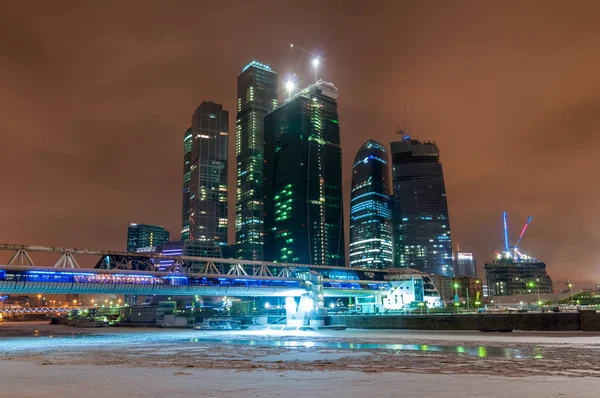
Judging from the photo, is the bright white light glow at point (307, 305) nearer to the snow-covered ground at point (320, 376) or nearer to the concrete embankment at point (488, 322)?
the concrete embankment at point (488, 322)

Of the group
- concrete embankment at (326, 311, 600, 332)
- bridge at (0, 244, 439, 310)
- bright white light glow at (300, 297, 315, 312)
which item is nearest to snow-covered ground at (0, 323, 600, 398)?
concrete embankment at (326, 311, 600, 332)

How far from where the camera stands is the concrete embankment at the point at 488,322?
73750 millimetres

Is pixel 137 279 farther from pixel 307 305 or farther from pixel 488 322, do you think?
pixel 488 322

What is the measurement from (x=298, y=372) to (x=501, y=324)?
68981mm

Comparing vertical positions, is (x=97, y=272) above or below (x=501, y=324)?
above

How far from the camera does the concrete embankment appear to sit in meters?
73.8

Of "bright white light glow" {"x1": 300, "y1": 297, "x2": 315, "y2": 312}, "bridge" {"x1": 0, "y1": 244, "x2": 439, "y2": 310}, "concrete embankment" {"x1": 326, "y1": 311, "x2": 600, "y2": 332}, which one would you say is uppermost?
"bridge" {"x1": 0, "y1": 244, "x2": 439, "y2": 310}

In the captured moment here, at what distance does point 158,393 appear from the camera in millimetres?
19219

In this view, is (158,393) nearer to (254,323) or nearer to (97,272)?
(97,272)

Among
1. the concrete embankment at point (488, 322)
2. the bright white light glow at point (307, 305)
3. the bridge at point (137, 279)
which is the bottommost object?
the concrete embankment at point (488, 322)

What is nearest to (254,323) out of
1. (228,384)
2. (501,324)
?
(501,324)

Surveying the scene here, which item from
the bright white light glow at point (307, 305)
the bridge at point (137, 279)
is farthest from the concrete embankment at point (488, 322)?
the bridge at point (137, 279)

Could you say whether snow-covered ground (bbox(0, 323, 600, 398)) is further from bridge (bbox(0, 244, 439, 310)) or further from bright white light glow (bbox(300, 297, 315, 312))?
bright white light glow (bbox(300, 297, 315, 312))

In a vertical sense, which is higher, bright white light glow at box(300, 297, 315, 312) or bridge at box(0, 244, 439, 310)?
bridge at box(0, 244, 439, 310)
